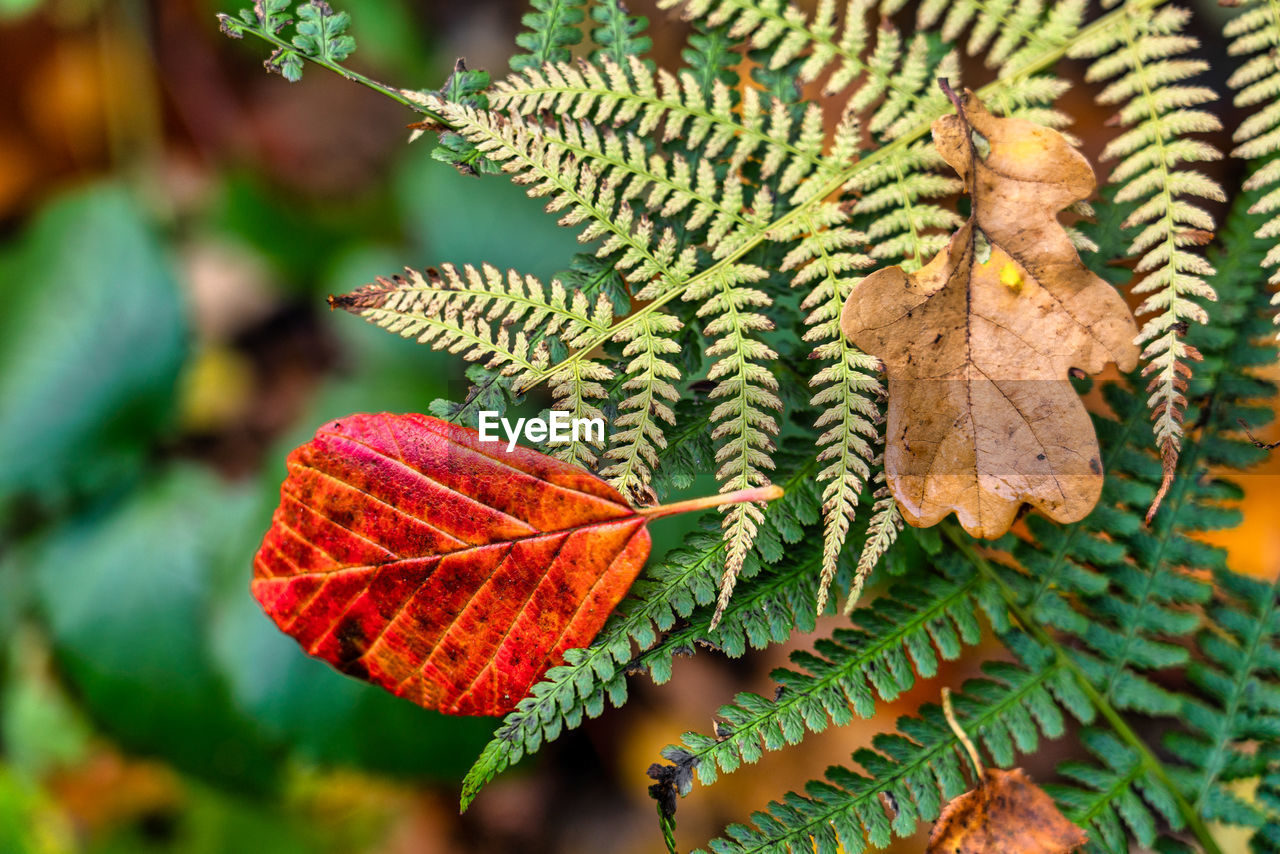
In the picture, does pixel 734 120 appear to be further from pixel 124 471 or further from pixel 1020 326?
pixel 124 471

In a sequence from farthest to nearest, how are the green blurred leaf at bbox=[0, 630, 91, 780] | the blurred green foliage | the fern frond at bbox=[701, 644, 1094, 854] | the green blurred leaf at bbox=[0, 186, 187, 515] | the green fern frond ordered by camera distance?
the green blurred leaf at bbox=[0, 630, 91, 780] → the green blurred leaf at bbox=[0, 186, 187, 515] → the blurred green foliage → the green fern frond → the fern frond at bbox=[701, 644, 1094, 854]

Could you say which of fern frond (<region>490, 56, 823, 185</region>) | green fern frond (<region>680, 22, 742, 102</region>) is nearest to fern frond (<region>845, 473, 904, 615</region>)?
fern frond (<region>490, 56, 823, 185</region>)

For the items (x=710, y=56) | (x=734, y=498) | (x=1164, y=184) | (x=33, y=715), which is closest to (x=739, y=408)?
(x=734, y=498)

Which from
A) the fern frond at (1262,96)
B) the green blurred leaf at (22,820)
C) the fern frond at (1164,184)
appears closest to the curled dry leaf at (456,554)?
the fern frond at (1164,184)

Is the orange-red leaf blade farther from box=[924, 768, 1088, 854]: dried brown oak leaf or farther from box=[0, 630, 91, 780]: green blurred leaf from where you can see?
box=[0, 630, 91, 780]: green blurred leaf

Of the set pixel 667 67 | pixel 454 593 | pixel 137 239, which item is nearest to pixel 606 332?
pixel 454 593

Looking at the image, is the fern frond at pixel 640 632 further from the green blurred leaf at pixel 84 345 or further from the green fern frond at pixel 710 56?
the green blurred leaf at pixel 84 345
